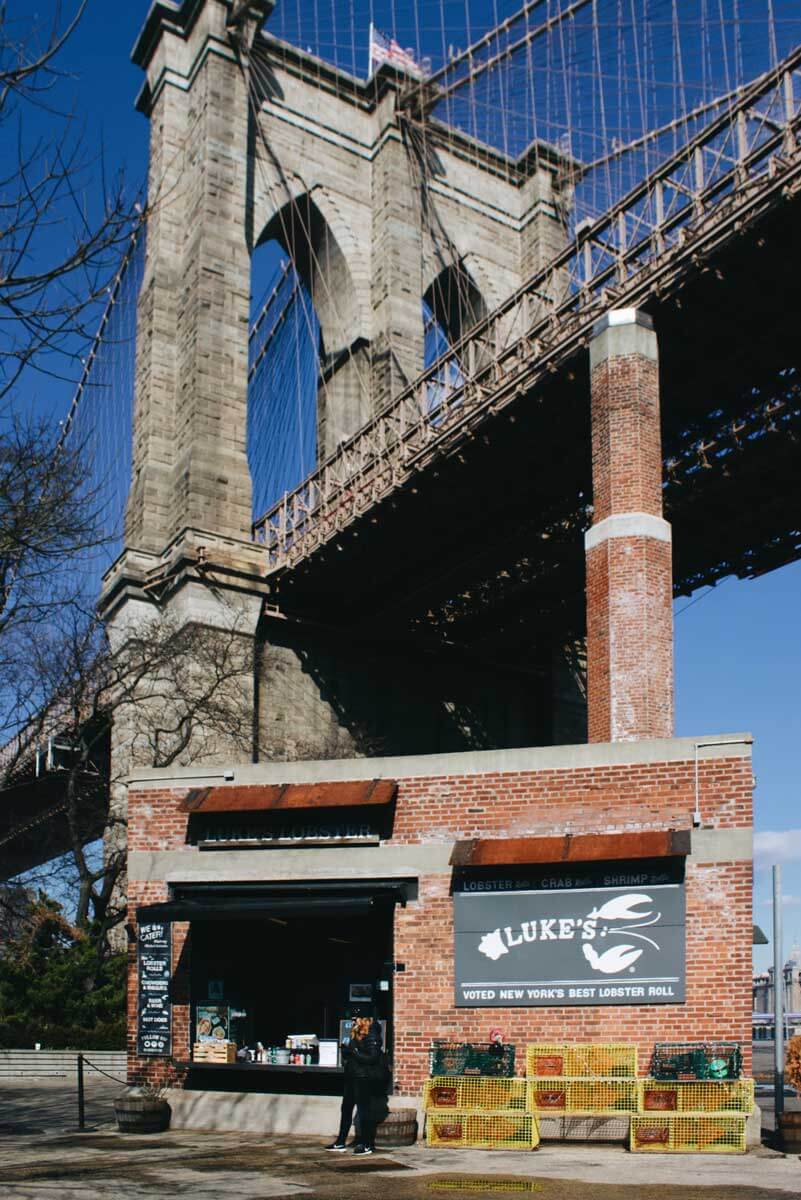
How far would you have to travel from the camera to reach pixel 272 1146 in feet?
48.0

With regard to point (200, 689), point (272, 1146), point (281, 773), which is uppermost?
point (200, 689)

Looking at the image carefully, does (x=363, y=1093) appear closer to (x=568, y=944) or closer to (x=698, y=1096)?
(x=568, y=944)

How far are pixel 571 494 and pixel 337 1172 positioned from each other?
2413cm

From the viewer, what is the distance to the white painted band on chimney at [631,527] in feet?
83.9

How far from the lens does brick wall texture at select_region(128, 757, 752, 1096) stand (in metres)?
14.8

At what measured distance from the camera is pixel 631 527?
84.0 ft

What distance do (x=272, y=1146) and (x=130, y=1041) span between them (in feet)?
11.5

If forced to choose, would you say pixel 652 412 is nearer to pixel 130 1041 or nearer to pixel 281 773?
pixel 281 773

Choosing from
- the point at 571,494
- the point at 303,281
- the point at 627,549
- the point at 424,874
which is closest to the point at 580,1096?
the point at 424,874

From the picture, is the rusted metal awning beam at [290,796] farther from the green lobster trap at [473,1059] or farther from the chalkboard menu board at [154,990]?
the green lobster trap at [473,1059]

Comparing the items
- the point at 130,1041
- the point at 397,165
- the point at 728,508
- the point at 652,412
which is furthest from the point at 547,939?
the point at 397,165

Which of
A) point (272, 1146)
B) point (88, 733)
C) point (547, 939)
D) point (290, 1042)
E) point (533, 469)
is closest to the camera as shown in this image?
point (272, 1146)

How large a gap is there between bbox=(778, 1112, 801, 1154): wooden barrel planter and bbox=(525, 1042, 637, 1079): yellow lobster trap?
1652 mm

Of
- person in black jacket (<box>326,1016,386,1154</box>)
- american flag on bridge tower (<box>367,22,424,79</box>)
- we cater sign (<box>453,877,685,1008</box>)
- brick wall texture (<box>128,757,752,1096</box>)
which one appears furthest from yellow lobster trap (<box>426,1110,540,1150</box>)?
american flag on bridge tower (<box>367,22,424,79</box>)
